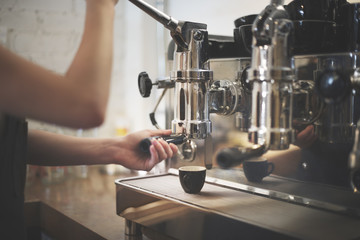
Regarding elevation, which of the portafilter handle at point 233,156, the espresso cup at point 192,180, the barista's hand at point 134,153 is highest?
the portafilter handle at point 233,156

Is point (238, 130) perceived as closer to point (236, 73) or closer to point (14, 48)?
point (236, 73)

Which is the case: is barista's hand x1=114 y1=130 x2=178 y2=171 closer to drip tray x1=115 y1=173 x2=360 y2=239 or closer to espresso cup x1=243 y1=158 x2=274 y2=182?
drip tray x1=115 y1=173 x2=360 y2=239

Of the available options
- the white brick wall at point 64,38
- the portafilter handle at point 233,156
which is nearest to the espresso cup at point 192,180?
the portafilter handle at point 233,156

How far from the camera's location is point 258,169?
29.8 inches

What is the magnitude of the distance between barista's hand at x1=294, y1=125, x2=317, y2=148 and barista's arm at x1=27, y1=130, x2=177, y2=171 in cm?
24

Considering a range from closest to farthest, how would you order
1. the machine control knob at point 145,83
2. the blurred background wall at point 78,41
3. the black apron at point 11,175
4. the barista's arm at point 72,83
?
1. the barista's arm at point 72,83
2. the black apron at point 11,175
3. the machine control knob at point 145,83
4. the blurred background wall at point 78,41

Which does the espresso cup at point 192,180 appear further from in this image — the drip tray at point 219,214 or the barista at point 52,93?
the barista at point 52,93

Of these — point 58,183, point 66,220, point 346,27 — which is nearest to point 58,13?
point 58,183

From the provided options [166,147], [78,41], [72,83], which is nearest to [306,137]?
[166,147]

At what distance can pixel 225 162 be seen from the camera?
0.57m

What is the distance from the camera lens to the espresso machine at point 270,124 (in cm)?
54

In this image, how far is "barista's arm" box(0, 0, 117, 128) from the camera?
474 mm

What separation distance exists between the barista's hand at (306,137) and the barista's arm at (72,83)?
327 mm

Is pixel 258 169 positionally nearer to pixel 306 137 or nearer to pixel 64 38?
pixel 306 137
